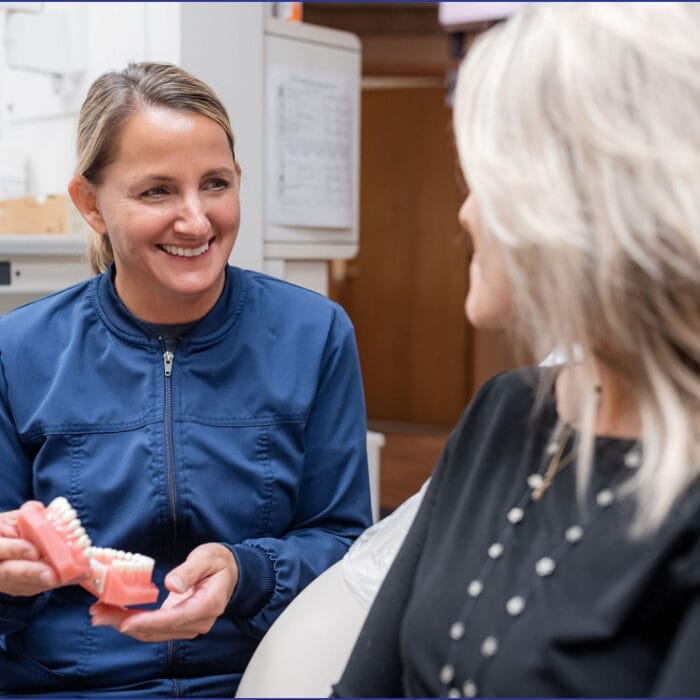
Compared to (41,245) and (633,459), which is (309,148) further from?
(633,459)

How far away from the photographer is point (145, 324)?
1356 mm

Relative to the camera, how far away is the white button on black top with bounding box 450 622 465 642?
0.87m

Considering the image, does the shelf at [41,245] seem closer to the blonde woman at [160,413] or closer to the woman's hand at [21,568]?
the blonde woman at [160,413]

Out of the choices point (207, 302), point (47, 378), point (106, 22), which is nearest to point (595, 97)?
point (207, 302)

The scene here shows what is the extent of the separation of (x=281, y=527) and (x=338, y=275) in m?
4.92

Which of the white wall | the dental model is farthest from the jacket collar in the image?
the white wall

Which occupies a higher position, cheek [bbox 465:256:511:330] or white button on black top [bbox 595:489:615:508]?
cheek [bbox 465:256:511:330]

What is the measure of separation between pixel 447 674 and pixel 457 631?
0.13 ft

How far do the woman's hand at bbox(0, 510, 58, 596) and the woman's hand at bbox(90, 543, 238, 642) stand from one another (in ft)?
0.22

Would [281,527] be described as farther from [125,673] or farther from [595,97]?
[595,97]

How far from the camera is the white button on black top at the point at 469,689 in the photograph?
85 centimetres

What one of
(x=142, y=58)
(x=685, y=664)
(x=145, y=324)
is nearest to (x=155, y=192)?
(x=145, y=324)

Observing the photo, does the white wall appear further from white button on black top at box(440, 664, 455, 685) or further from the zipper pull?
white button on black top at box(440, 664, 455, 685)

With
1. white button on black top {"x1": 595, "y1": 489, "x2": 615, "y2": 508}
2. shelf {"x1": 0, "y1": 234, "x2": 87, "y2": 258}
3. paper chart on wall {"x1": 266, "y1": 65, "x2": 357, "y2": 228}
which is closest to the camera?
white button on black top {"x1": 595, "y1": 489, "x2": 615, "y2": 508}
